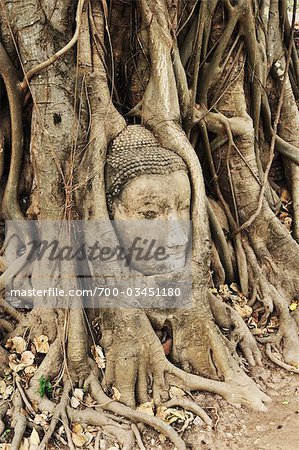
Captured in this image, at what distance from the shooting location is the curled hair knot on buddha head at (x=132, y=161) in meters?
2.99

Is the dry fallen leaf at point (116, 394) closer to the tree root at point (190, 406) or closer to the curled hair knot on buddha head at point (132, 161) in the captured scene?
the tree root at point (190, 406)

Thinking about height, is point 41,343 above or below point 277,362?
above

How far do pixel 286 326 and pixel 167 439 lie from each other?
1.38 meters

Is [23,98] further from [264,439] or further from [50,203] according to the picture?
[264,439]

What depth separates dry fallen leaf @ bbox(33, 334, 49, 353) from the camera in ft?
9.82

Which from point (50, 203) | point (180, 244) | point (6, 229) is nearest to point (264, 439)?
point (180, 244)

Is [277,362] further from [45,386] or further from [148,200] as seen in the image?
[45,386]

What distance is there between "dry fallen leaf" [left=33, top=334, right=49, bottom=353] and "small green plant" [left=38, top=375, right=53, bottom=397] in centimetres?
18

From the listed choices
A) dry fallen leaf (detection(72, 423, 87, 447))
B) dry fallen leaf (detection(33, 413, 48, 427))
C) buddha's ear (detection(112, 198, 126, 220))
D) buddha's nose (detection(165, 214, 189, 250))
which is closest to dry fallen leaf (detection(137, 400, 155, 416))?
dry fallen leaf (detection(72, 423, 87, 447))

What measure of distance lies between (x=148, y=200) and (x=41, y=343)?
1.10 metres

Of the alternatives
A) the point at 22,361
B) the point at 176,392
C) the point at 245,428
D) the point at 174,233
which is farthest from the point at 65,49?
the point at 245,428

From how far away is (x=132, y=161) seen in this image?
9.87 ft

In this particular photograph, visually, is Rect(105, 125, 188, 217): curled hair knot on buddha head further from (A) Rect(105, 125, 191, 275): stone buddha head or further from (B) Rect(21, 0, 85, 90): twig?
(B) Rect(21, 0, 85, 90): twig

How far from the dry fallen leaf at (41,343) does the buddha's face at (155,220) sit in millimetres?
709
